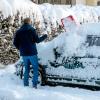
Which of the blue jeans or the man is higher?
the man

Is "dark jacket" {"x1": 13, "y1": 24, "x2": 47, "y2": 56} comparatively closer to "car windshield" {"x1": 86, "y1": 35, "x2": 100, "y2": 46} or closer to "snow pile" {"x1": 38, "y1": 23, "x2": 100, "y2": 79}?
"snow pile" {"x1": 38, "y1": 23, "x2": 100, "y2": 79}

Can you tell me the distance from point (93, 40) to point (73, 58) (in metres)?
0.66

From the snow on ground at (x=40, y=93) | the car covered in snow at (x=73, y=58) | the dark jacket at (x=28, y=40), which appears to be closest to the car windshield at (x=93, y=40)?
the car covered in snow at (x=73, y=58)

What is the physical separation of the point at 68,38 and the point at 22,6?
8.07 meters

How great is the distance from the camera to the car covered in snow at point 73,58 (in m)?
12.0

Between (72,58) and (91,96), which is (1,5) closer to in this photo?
(72,58)

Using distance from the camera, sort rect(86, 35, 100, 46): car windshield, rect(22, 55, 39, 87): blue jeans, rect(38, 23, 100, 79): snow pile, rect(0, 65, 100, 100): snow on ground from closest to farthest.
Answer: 1. rect(0, 65, 100, 100): snow on ground
2. rect(38, 23, 100, 79): snow pile
3. rect(86, 35, 100, 46): car windshield
4. rect(22, 55, 39, 87): blue jeans

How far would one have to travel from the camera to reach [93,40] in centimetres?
1230

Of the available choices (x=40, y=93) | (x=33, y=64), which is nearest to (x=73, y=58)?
(x=33, y=64)

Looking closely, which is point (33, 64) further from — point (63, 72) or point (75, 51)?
point (75, 51)

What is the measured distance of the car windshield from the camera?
480 inches

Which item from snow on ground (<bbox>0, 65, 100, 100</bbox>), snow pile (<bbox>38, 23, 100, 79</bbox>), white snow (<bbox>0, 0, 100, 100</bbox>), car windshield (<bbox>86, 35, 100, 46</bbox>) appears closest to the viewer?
snow on ground (<bbox>0, 65, 100, 100</bbox>)

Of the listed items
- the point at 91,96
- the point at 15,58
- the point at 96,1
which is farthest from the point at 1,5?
the point at 96,1

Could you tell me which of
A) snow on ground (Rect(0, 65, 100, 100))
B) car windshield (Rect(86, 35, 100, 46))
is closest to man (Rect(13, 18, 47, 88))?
snow on ground (Rect(0, 65, 100, 100))
